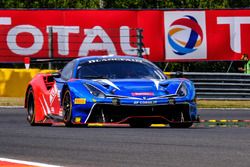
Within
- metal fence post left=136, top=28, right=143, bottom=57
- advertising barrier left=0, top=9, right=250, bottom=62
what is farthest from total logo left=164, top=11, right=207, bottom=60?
metal fence post left=136, top=28, right=143, bottom=57

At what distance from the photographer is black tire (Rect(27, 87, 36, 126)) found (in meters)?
14.9

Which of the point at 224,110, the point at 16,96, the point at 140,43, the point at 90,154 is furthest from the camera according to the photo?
the point at 140,43

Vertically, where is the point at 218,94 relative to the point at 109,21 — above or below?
below

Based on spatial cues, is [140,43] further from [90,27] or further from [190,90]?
[190,90]

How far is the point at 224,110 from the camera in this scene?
2136cm

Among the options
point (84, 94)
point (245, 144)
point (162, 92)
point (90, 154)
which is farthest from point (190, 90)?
point (90, 154)

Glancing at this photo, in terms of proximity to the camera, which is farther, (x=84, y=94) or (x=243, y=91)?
(x=243, y=91)

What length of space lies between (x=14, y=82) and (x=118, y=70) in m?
11.5

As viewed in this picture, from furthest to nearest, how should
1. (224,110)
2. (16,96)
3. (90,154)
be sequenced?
(16,96)
(224,110)
(90,154)

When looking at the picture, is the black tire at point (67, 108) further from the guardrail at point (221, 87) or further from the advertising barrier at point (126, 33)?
the advertising barrier at point (126, 33)

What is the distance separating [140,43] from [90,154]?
19261mm

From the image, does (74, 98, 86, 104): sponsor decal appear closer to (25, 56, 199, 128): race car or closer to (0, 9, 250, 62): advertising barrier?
(25, 56, 199, 128): race car

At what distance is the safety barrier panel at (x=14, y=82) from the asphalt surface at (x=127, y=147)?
13034 mm

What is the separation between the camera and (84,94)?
1274 cm
